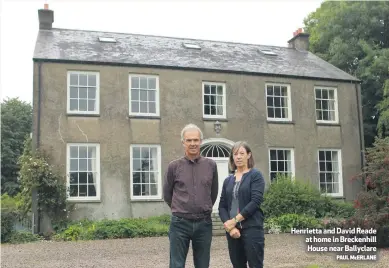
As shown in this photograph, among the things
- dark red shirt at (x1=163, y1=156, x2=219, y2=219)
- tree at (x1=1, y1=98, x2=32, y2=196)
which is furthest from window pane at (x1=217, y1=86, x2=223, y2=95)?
tree at (x1=1, y1=98, x2=32, y2=196)

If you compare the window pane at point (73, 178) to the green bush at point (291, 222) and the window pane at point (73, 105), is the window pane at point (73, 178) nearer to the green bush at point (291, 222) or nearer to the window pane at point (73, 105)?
the window pane at point (73, 105)

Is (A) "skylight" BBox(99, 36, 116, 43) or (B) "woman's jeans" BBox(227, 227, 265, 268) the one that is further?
(A) "skylight" BBox(99, 36, 116, 43)

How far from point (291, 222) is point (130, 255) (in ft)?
22.0

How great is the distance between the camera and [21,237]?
1402cm

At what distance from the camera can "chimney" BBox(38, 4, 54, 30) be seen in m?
18.8

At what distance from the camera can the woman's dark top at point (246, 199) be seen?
16.1 feet

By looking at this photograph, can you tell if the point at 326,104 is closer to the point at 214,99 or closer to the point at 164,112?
the point at 214,99

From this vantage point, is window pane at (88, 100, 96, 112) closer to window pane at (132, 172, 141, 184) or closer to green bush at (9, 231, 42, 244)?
window pane at (132, 172, 141, 184)

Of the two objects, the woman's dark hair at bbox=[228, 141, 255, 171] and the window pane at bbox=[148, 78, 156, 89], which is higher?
the window pane at bbox=[148, 78, 156, 89]

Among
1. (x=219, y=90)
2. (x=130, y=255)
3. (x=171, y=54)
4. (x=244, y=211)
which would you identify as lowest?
(x=130, y=255)

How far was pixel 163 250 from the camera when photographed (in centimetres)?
1091

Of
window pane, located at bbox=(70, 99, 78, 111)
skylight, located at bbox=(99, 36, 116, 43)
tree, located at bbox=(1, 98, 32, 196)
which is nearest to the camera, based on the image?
window pane, located at bbox=(70, 99, 78, 111)

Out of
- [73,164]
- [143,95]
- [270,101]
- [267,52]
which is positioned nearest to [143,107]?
[143,95]

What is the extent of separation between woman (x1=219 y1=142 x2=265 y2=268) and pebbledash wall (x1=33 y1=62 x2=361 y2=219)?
11.6m
